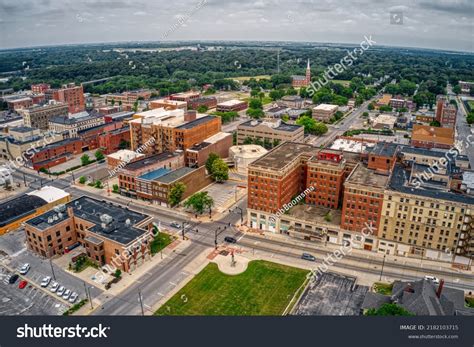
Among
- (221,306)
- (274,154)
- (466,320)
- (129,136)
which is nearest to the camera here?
(466,320)

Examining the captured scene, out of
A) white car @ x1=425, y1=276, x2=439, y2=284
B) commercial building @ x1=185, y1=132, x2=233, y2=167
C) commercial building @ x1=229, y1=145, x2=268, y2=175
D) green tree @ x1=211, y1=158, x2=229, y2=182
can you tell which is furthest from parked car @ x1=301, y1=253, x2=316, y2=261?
commercial building @ x1=185, y1=132, x2=233, y2=167

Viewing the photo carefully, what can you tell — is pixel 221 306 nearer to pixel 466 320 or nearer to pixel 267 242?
pixel 267 242

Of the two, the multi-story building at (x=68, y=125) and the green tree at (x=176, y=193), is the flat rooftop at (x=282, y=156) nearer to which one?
the green tree at (x=176, y=193)

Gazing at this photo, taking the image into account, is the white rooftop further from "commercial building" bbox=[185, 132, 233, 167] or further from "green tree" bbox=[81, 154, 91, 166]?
"commercial building" bbox=[185, 132, 233, 167]

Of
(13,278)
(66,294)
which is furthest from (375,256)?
(13,278)

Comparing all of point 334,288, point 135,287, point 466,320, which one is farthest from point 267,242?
point 466,320
